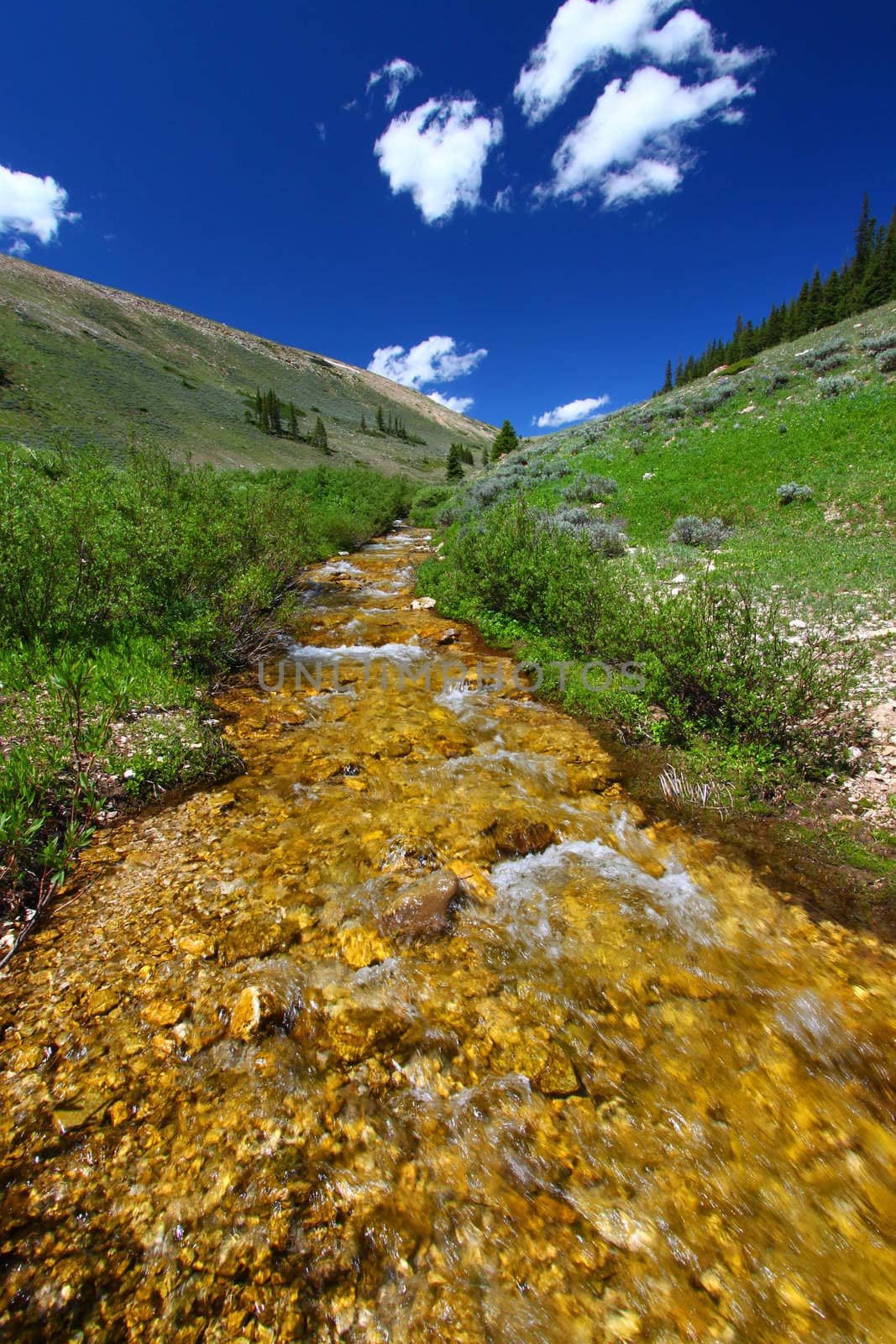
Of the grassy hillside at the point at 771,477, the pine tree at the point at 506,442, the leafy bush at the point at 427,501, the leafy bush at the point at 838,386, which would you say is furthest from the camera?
the pine tree at the point at 506,442

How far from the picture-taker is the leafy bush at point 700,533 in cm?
1321

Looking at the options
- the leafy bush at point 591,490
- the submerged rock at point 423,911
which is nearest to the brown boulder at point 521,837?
the submerged rock at point 423,911

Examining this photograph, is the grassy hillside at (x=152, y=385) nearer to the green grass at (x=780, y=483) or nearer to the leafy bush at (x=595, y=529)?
the leafy bush at (x=595, y=529)

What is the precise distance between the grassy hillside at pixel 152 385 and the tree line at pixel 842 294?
49.0m

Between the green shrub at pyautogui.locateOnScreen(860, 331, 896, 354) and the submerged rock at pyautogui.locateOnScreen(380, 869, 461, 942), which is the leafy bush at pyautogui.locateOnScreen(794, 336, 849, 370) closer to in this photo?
the green shrub at pyautogui.locateOnScreen(860, 331, 896, 354)

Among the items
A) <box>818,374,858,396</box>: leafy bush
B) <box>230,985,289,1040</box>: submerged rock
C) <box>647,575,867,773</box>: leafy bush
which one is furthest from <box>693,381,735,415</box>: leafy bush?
<box>230,985,289,1040</box>: submerged rock

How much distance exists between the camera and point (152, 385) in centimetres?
6831

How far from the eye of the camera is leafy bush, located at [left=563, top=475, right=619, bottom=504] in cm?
1800

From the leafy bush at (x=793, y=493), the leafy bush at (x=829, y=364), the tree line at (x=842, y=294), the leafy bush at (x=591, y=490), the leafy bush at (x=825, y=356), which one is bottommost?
the leafy bush at (x=793, y=493)

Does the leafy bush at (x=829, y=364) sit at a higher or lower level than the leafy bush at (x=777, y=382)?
higher

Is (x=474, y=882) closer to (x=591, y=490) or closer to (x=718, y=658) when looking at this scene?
(x=718, y=658)

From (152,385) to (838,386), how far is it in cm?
7988

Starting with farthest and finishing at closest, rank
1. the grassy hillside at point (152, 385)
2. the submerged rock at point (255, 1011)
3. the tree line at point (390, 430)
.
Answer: the tree line at point (390, 430), the grassy hillside at point (152, 385), the submerged rock at point (255, 1011)

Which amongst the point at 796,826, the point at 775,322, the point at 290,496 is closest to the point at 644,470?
the point at 290,496
